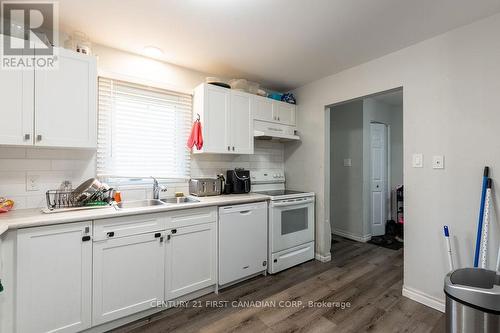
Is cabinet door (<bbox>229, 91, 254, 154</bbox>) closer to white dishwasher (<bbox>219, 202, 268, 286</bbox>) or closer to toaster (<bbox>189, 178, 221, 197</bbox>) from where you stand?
toaster (<bbox>189, 178, 221, 197</bbox>)

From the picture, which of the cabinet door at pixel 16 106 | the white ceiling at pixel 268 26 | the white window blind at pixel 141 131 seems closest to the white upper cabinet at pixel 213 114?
the white window blind at pixel 141 131

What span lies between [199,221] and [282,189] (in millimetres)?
1751

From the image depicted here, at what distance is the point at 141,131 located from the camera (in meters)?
2.49

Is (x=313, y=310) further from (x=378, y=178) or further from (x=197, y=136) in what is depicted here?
(x=378, y=178)

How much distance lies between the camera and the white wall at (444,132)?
1.81m

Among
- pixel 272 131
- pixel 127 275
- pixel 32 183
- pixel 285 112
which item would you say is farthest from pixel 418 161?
pixel 32 183

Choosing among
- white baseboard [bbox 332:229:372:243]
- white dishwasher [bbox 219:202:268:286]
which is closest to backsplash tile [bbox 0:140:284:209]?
white dishwasher [bbox 219:202:268:286]

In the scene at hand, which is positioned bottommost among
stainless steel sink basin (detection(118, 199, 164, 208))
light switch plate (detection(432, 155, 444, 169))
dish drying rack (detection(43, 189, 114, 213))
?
stainless steel sink basin (detection(118, 199, 164, 208))

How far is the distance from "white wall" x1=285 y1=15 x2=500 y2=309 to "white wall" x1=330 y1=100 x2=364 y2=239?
1526 mm

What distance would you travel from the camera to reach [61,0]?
167 cm

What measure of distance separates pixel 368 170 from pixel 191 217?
325cm

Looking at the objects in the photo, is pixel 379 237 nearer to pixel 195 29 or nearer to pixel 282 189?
pixel 282 189

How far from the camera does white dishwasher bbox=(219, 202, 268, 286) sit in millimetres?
2350

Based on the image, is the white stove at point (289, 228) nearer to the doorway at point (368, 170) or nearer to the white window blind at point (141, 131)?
the white window blind at point (141, 131)
